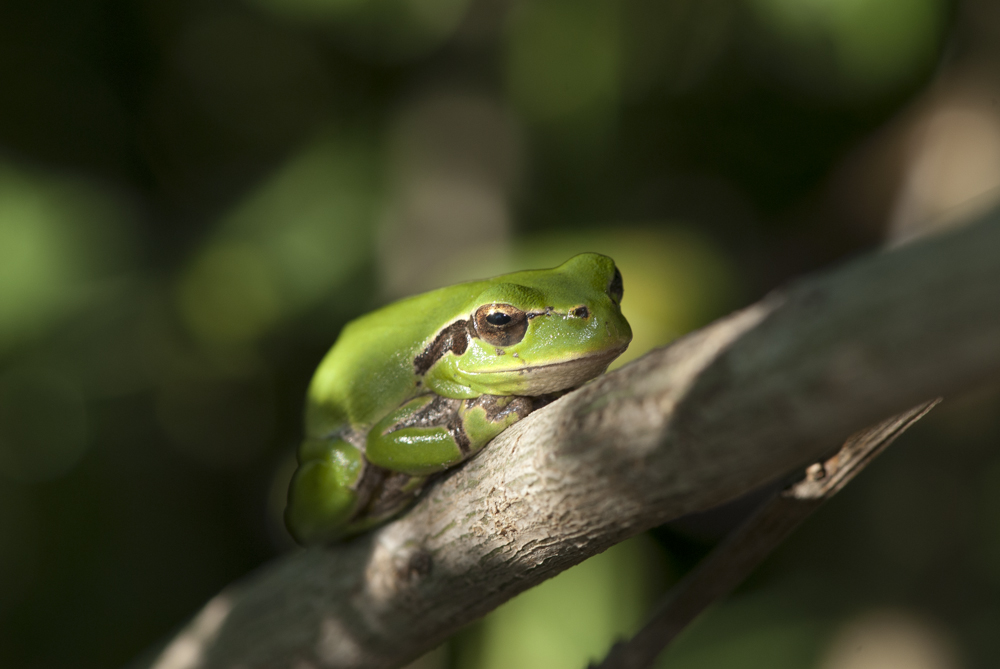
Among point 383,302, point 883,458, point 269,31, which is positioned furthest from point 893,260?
point 269,31

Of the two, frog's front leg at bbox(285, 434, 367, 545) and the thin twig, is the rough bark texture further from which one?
the thin twig

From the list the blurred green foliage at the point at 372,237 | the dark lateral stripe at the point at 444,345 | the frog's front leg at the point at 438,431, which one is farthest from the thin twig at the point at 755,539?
the blurred green foliage at the point at 372,237

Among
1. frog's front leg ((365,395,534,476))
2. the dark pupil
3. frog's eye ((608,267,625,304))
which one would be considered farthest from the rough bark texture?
frog's eye ((608,267,625,304))

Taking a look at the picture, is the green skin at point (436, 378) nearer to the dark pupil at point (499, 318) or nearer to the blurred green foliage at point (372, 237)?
the dark pupil at point (499, 318)

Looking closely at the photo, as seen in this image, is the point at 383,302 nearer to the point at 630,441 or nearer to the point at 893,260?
the point at 630,441

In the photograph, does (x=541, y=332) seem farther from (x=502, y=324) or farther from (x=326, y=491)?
(x=326, y=491)
